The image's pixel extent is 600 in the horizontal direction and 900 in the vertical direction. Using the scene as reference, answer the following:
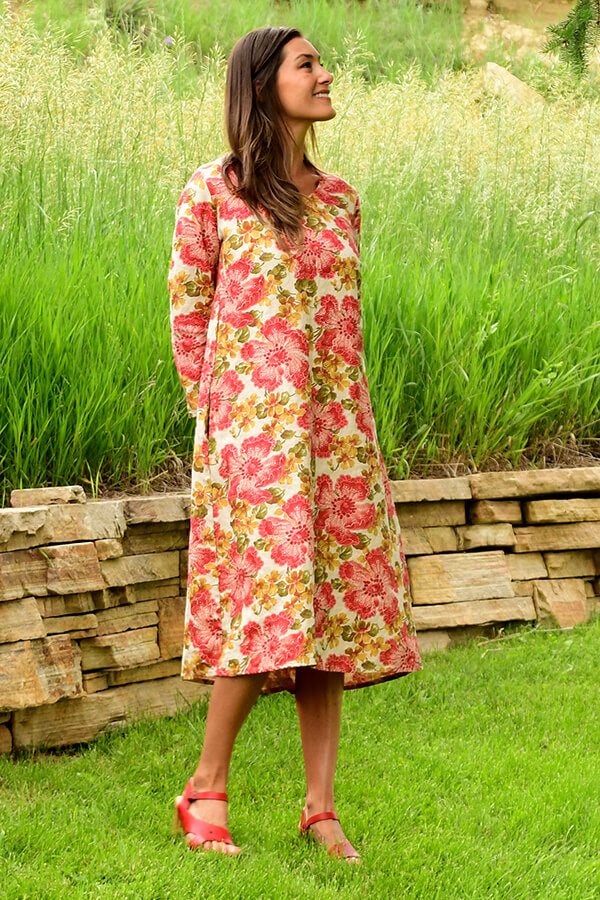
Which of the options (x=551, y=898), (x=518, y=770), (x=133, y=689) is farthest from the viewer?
(x=133, y=689)

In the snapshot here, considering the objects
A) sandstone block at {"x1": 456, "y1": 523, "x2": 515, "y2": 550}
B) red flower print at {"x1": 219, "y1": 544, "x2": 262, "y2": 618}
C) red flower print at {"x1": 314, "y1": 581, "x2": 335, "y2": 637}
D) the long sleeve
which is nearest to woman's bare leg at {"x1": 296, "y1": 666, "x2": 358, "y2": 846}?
red flower print at {"x1": 314, "y1": 581, "x2": 335, "y2": 637}

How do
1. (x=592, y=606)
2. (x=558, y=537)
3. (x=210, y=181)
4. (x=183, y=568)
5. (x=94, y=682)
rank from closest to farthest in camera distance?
(x=210, y=181) < (x=94, y=682) < (x=183, y=568) < (x=558, y=537) < (x=592, y=606)

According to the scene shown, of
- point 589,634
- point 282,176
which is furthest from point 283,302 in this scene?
point 589,634

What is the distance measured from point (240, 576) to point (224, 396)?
406mm

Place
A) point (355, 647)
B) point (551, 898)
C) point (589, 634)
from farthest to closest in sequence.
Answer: point (589, 634), point (355, 647), point (551, 898)

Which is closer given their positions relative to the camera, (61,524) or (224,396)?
(224,396)

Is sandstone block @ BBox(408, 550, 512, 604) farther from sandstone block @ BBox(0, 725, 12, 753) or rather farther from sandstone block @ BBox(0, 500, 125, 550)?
sandstone block @ BBox(0, 725, 12, 753)

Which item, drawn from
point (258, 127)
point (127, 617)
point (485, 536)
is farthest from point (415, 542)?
point (258, 127)

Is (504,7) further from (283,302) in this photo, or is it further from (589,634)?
(283,302)

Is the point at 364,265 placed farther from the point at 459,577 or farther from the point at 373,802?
the point at 373,802

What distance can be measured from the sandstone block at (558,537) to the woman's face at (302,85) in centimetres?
222

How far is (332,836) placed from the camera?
7.77 ft

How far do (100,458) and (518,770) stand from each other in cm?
159

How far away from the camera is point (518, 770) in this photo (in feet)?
9.46
